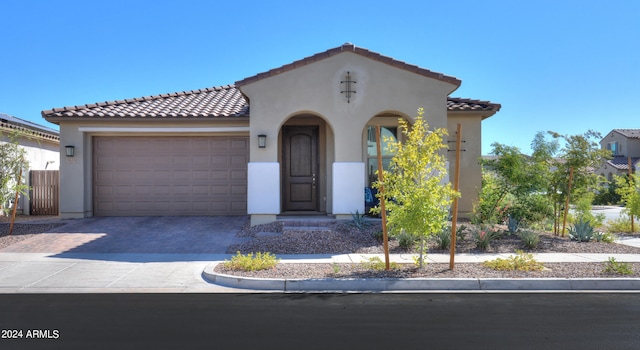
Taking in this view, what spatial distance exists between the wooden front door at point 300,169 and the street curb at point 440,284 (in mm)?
6631

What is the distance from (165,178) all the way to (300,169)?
441cm

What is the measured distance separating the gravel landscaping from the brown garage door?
2742 millimetres

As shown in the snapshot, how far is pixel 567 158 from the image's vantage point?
37.4 feet

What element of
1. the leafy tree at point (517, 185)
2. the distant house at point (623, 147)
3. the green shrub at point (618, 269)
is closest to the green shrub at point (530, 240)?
the leafy tree at point (517, 185)

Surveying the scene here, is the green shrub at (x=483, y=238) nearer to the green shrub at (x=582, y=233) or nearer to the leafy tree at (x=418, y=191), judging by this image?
the green shrub at (x=582, y=233)

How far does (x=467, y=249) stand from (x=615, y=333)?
4.95 m

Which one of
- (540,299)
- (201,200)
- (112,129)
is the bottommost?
(540,299)

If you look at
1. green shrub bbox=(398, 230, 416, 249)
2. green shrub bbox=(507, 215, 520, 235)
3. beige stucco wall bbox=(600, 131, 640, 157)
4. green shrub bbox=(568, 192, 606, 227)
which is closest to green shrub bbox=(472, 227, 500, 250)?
green shrub bbox=(507, 215, 520, 235)

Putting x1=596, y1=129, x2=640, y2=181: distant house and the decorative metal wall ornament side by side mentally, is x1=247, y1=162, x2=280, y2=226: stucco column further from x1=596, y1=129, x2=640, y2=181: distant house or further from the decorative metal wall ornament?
x1=596, y1=129, x2=640, y2=181: distant house

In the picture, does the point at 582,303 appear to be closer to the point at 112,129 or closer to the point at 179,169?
the point at 179,169

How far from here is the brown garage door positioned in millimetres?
14227

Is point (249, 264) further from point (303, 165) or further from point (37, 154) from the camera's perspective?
point (37, 154)

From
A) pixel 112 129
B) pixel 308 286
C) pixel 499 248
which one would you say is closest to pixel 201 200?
pixel 112 129

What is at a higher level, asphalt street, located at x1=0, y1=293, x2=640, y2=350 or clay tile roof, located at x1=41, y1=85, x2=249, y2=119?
clay tile roof, located at x1=41, y1=85, x2=249, y2=119
